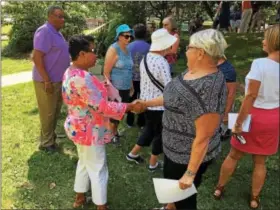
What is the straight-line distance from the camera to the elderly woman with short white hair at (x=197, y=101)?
2.22 m

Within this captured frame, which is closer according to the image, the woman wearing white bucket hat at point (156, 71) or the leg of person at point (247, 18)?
the woman wearing white bucket hat at point (156, 71)

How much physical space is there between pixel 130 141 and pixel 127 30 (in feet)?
5.14

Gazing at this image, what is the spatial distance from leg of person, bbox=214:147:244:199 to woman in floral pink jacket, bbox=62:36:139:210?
1153 millimetres

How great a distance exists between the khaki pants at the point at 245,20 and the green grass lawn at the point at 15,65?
7.73 meters

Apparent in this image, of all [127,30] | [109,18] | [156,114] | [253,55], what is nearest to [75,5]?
[109,18]

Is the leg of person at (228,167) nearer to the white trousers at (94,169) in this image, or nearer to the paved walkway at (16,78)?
the white trousers at (94,169)

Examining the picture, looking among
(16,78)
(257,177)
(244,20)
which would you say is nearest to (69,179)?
(257,177)

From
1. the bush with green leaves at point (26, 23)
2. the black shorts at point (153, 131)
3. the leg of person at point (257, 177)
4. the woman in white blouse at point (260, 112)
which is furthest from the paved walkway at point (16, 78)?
the leg of person at point (257, 177)

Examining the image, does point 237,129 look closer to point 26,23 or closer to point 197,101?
point 197,101

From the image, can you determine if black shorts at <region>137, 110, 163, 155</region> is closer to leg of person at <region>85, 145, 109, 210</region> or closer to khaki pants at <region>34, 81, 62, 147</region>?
leg of person at <region>85, 145, 109, 210</region>

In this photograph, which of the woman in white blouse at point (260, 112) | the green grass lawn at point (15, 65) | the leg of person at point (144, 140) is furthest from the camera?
the green grass lawn at point (15, 65)

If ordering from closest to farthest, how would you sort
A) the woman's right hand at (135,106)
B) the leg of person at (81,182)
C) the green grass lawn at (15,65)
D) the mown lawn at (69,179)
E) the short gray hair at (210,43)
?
A: the short gray hair at (210,43) → the woman's right hand at (135,106) → the leg of person at (81,182) → the mown lawn at (69,179) → the green grass lawn at (15,65)

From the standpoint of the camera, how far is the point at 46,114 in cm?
451

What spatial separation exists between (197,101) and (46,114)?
277 centimetres
